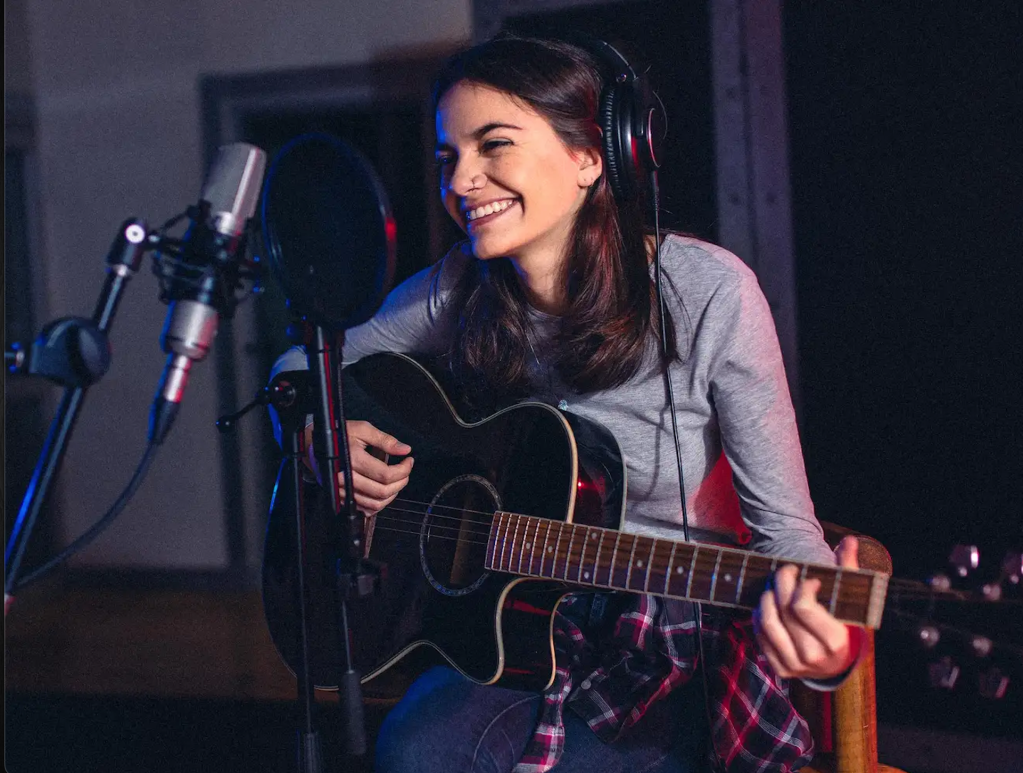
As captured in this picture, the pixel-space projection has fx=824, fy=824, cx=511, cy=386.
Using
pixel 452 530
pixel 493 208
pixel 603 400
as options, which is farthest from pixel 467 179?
pixel 452 530

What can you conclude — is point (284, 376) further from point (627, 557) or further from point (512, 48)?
point (512, 48)

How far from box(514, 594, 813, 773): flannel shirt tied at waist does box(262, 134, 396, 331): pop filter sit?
71 centimetres

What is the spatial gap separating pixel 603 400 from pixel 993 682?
2.44 ft

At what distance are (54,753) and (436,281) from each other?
168cm

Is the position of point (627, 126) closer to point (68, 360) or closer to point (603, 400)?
point (603, 400)

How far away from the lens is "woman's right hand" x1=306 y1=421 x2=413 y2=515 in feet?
4.48

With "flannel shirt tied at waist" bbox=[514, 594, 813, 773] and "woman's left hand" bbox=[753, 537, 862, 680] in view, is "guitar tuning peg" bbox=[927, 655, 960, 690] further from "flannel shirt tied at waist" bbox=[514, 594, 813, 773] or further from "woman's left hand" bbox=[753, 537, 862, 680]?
"flannel shirt tied at waist" bbox=[514, 594, 813, 773]

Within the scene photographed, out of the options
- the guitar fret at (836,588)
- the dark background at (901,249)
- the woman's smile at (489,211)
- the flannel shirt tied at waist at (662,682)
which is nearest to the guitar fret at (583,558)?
the flannel shirt tied at waist at (662,682)

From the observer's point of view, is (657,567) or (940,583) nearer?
(940,583)

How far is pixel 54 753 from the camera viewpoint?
220 cm

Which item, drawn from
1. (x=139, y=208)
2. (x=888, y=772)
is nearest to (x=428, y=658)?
(x=888, y=772)

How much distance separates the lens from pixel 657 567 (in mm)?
1070

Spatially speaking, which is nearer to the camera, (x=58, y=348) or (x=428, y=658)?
(x=58, y=348)

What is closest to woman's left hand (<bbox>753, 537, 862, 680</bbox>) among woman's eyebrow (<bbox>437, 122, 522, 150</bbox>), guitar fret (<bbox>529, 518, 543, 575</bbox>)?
guitar fret (<bbox>529, 518, 543, 575</bbox>)
